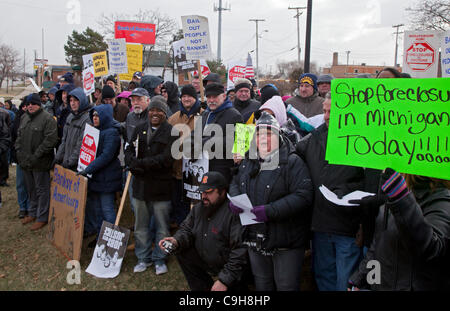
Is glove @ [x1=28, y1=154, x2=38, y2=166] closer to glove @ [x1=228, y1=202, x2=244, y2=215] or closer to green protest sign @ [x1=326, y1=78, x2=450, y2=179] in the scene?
glove @ [x1=228, y1=202, x2=244, y2=215]

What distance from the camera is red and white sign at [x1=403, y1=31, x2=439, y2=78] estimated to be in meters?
5.39

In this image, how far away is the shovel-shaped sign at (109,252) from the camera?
4179 mm

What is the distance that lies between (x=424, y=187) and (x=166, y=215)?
3013 mm

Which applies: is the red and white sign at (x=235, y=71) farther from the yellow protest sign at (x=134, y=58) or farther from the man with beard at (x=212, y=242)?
the man with beard at (x=212, y=242)

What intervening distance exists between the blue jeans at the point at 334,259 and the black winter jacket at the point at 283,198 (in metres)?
0.22

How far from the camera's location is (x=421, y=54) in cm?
549

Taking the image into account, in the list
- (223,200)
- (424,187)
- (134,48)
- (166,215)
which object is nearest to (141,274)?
(166,215)

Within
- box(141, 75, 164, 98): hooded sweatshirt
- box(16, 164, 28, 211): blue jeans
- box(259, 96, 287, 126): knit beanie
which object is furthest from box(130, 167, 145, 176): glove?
box(141, 75, 164, 98): hooded sweatshirt

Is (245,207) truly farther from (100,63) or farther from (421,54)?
(100,63)

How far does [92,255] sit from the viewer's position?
4.66 m

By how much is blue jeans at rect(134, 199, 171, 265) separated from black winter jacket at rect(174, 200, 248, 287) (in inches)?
33.9

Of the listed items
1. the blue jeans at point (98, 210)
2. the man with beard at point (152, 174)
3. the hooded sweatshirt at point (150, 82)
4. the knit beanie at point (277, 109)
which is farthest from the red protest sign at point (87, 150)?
the hooded sweatshirt at point (150, 82)

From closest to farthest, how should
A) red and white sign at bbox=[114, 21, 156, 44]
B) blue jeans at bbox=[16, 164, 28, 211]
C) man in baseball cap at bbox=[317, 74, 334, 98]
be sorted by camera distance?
1. man in baseball cap at bbox=[317, 74, 334, 98]
2. blue jeans at bbox=[16, 164, 28, 211]
3. red and white sign at bbox=[114, 21, 156, 44]

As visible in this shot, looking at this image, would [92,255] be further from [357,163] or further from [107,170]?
[357,163]
